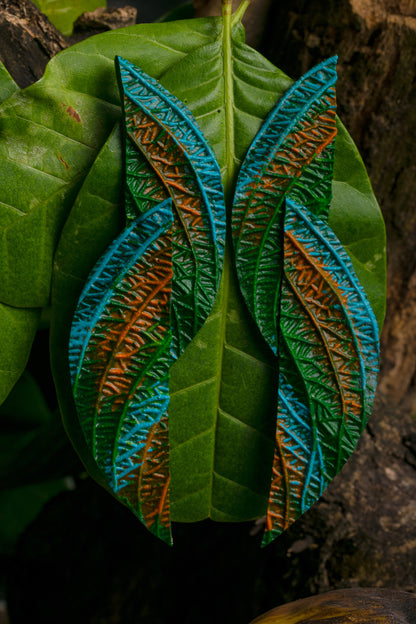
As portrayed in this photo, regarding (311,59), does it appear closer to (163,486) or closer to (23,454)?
(163,486)

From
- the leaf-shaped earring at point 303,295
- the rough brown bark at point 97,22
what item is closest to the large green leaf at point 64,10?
the rough brown bark at point 97,22

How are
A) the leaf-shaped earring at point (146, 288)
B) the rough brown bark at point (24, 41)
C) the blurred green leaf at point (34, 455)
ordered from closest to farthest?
the leaf-shaped earring at point (146, 288), the rough brown bark at point (24, 41), the blurred green leaf at point (34, 455)

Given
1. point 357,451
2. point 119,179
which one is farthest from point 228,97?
point 357,451

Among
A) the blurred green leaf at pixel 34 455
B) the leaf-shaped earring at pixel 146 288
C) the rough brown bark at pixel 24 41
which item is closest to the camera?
the leaf-shaped earring at pixel 146 288

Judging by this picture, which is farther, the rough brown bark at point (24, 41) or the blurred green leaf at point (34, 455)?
the blurred green leaf at point (34, 455)

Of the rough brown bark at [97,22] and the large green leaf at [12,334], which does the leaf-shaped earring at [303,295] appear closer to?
the large green leaf at [12,334]

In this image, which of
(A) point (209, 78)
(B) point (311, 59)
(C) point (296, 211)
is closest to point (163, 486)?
(C) point (296, 211)

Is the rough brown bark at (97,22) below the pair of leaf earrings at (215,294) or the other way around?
the other way around
